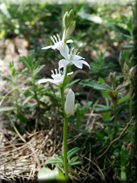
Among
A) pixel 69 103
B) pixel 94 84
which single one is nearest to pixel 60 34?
pixel 94 84

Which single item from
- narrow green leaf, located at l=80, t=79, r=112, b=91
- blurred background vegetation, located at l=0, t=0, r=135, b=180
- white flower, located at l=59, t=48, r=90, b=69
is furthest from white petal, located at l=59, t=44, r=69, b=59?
blurred background vegetation, located at l=0, t=0, r=135, b=180

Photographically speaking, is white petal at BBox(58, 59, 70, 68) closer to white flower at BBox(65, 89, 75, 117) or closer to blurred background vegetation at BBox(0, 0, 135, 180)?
white flower at BBox(65, 89, 75, 117)

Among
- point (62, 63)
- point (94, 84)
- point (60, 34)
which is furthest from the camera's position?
point (60, 34)

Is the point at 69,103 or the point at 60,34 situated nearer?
the point at 69,103

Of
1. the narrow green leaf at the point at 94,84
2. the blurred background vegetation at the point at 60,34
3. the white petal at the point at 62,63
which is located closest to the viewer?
the white petal at the point at 62,63

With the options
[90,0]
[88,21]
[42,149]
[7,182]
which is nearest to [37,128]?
[42,149]

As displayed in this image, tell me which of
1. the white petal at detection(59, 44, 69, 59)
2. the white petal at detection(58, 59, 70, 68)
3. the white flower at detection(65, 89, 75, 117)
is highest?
the white petal at detection(59, 44, 69, 59)

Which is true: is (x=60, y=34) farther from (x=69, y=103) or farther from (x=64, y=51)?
(x=69, y=103)

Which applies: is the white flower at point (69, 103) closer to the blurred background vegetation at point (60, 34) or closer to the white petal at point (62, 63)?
the white petal at point (62, 63)

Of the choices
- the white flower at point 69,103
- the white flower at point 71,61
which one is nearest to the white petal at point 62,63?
the white flower at point 71,61

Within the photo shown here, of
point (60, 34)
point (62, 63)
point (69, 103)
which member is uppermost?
point (60, 34)

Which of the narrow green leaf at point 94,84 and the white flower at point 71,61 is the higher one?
the white flower at point 71,61
